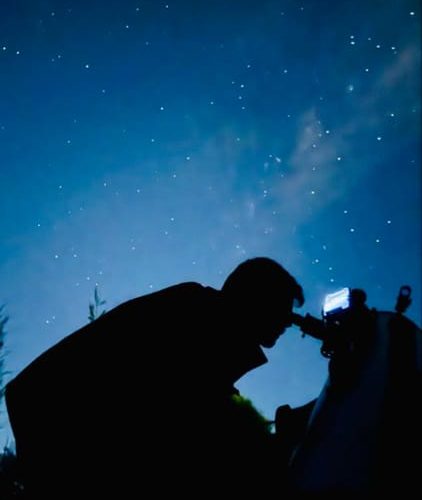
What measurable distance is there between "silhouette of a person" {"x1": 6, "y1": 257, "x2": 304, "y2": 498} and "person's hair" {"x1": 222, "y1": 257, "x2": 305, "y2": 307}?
0.43 meters

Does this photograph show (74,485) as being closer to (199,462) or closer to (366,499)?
(199,462)

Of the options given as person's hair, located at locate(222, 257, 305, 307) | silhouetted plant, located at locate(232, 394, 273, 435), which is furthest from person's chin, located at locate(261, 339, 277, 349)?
silhouetted plant, located at locate(232, 394, 273, 435)

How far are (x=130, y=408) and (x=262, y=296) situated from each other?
1.09 meters

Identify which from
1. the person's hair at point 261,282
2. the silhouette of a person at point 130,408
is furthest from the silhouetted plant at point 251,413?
the person's hair at point 261,282

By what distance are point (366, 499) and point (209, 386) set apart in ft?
2.92

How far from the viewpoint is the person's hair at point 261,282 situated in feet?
7.55

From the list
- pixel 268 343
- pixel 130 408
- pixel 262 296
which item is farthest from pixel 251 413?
pixel 130 408

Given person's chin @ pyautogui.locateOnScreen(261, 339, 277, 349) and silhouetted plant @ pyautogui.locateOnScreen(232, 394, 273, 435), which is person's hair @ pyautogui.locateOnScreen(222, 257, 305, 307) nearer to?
person's chin @ pyautogui.locateOnScreen(261, 339, 277, 349)

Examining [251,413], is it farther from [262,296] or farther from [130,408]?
[130,408]

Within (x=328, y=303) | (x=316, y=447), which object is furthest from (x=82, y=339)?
(x=328, y=303)

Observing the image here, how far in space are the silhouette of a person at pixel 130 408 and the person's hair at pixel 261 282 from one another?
1.40ft

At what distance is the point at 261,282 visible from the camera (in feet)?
7.63

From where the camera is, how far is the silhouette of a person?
4.99 ft

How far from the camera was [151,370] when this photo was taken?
1765mm
